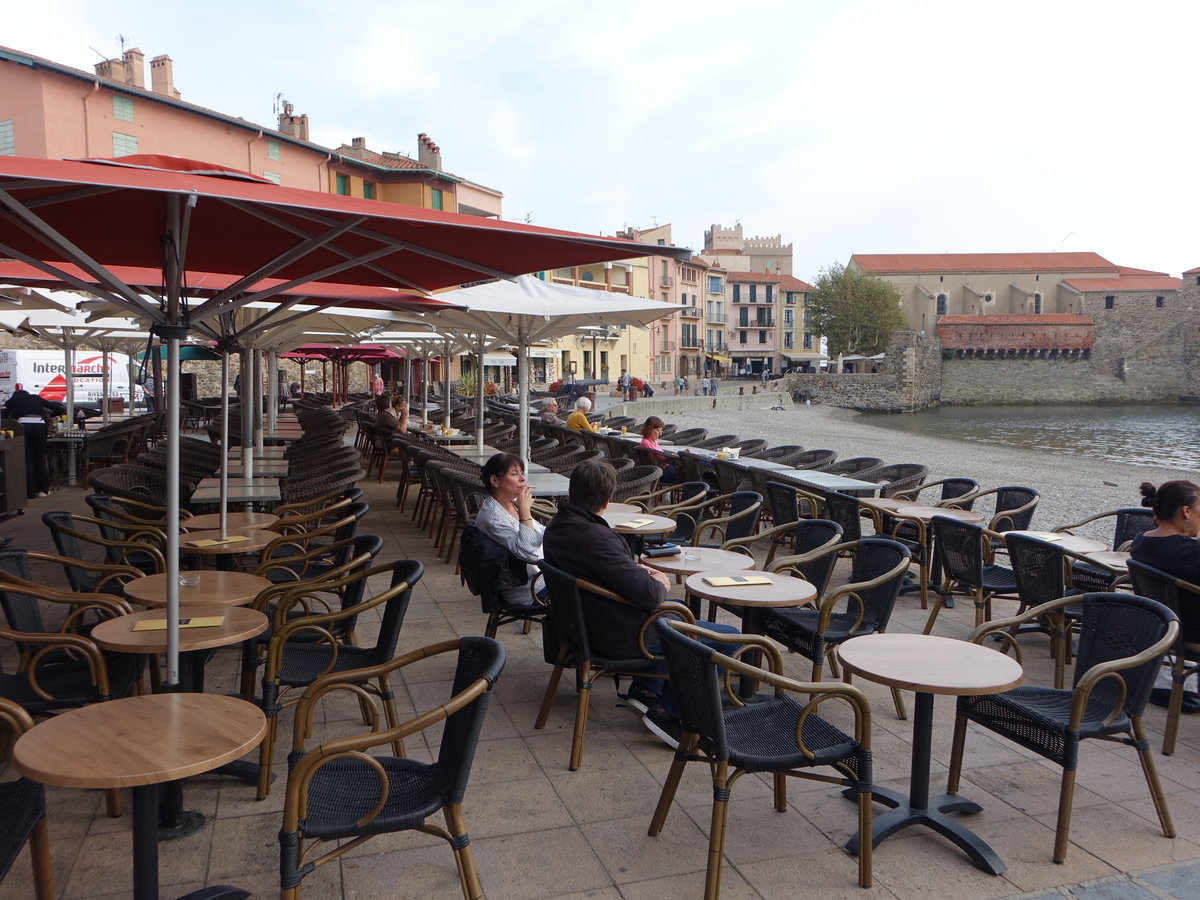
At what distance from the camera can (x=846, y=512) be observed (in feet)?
20.2

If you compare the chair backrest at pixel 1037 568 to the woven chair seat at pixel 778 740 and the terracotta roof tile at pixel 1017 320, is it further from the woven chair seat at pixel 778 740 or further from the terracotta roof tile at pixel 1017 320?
the terracotta roof tile at pixel 1017 320

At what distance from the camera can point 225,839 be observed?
2746 millimetres

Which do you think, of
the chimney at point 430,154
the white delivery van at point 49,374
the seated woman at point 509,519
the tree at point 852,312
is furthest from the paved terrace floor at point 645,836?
the tree at point 852,312

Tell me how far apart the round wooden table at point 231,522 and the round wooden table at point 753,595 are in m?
2.52

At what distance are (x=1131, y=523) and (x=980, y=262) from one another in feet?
264

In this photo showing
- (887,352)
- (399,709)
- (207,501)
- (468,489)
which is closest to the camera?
(399,709)

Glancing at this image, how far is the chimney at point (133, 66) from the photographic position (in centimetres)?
3075

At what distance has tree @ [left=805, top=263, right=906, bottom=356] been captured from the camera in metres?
63.9

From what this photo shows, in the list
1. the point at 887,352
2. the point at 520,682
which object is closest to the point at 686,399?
the point at 887,352

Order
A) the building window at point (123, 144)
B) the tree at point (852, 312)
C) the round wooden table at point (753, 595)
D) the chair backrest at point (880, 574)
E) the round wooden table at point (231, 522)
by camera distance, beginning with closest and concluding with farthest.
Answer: the round wooden table at point (753, 595) < the chair backrest at point (880, 574) < the round wooden table at point (231, 522) < the building window at point (123, 144) < the tree at point (852, 312)

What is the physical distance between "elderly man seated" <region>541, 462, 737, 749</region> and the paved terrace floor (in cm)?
35

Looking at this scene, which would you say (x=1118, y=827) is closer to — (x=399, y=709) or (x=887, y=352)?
(x=399, y=709)

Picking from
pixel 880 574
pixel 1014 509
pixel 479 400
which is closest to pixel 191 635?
pixel 880 574

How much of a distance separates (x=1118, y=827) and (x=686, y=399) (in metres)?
35.4
